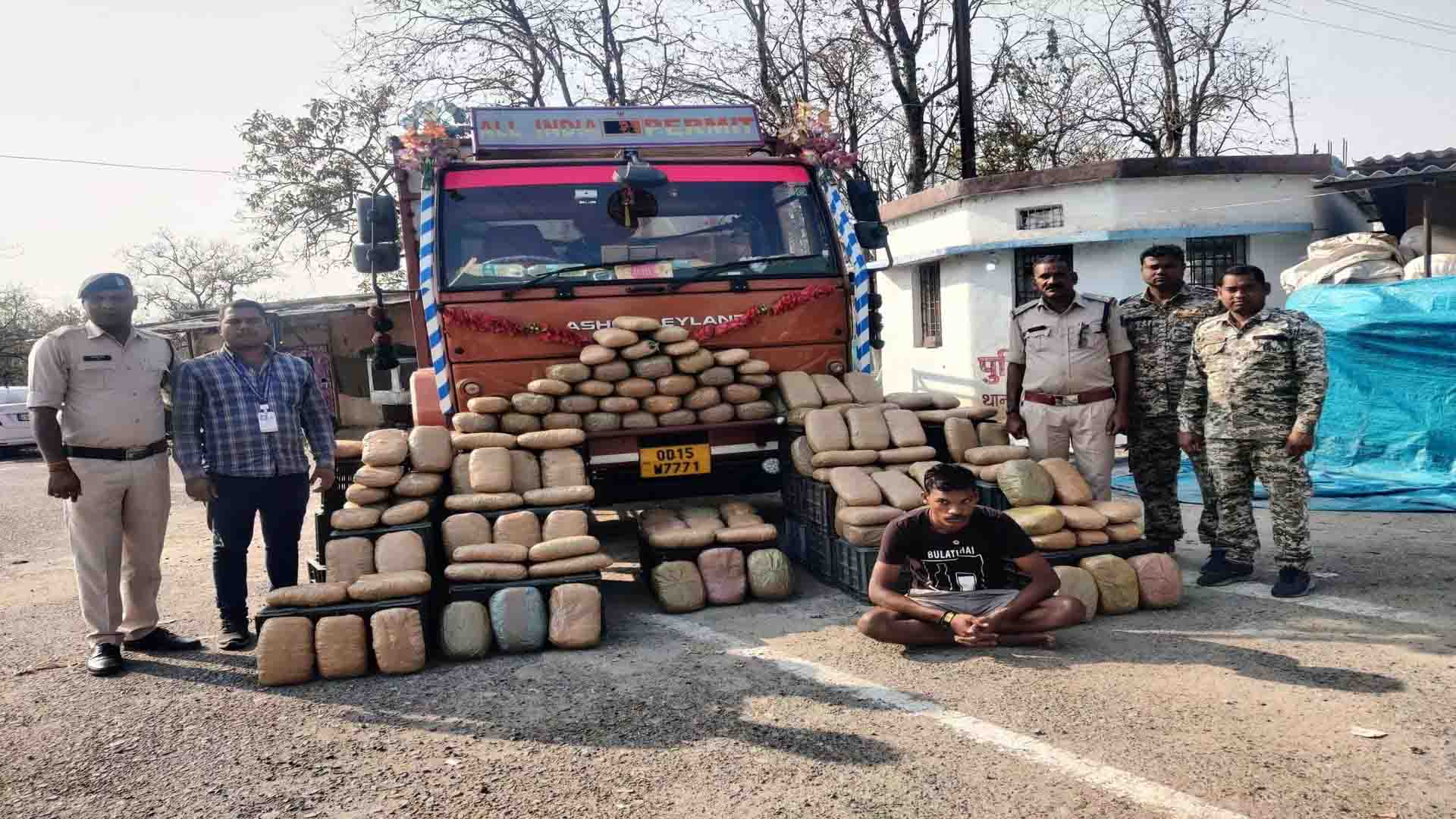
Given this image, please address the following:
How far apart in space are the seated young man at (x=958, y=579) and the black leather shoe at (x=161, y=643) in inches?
129

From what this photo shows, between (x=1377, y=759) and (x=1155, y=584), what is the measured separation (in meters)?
1.87

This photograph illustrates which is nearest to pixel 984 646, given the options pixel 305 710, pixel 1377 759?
pixel 1377 759

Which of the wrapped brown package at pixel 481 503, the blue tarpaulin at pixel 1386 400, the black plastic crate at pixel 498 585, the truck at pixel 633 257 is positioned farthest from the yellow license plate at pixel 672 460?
the blue tarpaulin at pixel 1386 400

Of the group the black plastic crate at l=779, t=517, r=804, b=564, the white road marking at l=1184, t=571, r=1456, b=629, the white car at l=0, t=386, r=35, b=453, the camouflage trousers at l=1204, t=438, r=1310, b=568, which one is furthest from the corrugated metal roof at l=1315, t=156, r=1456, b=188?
the white car at l=0, t=386, r=35, b=453

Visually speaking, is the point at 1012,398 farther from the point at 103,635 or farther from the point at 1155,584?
the point at 103,635

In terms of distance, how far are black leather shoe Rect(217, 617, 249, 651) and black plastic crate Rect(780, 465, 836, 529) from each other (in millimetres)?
3050

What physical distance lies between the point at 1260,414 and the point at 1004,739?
2764mm

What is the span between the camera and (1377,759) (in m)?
3.17

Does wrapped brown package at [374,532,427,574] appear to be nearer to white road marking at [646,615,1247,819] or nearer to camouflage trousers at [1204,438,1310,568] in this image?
white road marking at [646,615,1247,819]

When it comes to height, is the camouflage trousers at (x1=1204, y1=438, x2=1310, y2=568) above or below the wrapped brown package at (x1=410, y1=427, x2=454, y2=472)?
below

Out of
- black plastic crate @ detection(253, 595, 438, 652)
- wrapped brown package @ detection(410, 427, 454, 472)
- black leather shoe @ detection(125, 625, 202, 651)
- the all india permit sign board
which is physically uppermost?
the all india permit sign board

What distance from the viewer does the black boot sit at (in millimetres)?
5125

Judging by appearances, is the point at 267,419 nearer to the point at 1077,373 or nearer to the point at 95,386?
the point at 95,386

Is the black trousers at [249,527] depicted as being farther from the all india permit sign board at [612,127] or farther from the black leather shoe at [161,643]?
the all india permit sign board at [612,127]
